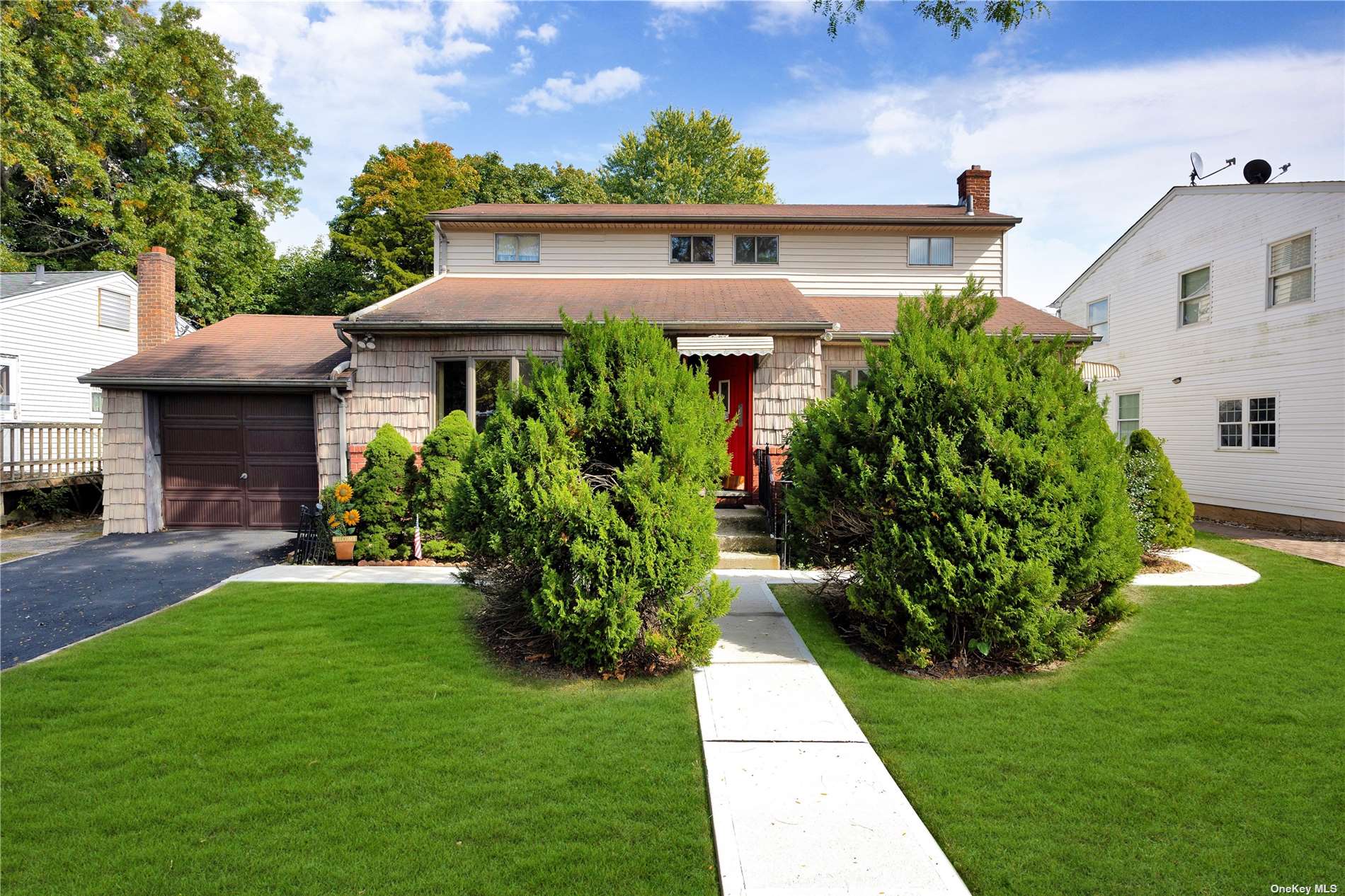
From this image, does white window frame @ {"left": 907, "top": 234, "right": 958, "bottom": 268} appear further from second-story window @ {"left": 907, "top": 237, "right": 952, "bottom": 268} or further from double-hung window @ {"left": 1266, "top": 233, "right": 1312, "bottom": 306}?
double-hung window @ {"left": 1266, "top": 233, "right": 1312, "bottom": 306}

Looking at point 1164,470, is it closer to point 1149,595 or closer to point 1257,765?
point 1149,595

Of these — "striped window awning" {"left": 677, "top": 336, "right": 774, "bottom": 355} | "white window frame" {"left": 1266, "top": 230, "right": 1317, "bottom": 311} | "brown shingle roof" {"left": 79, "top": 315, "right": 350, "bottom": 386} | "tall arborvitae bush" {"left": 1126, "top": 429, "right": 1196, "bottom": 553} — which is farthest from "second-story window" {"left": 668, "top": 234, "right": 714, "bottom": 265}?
"white window frame" {"left": 1266, "top": 230, "right": 1317, "bottom": 311}

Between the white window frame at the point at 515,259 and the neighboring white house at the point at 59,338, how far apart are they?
36.5 ft

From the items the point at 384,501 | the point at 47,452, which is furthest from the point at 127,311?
the point at 384,501

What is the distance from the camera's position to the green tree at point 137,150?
835 inches

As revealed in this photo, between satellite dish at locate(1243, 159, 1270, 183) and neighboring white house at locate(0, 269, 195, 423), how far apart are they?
27187 mm

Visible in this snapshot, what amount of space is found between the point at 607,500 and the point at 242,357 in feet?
36.3

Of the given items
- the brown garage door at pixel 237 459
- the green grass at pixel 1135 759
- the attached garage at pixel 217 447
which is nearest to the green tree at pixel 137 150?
the attached garage at pixel 217 447

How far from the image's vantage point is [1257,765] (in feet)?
11.6

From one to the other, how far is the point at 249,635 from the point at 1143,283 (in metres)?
18.6

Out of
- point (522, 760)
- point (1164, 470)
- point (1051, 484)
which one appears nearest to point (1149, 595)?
point (1164, 470)

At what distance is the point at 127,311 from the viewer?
19.6 m

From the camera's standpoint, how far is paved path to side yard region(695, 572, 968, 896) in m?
2.71

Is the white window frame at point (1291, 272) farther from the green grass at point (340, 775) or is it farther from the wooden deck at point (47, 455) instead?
the wooden deck at point (47, 455)
